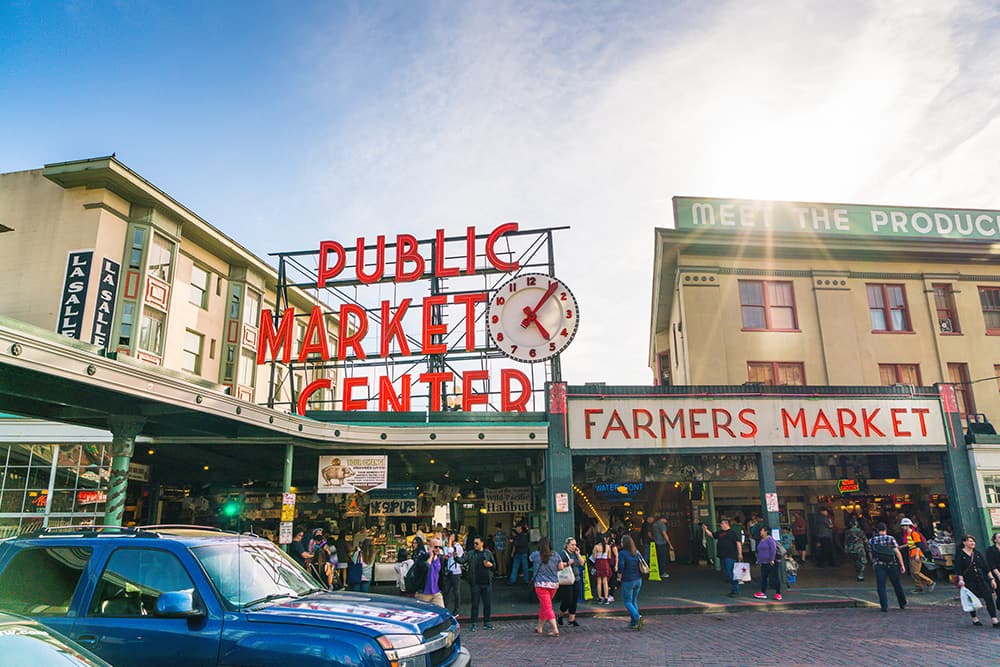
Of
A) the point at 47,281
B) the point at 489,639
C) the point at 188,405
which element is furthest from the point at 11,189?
the point at 489,639

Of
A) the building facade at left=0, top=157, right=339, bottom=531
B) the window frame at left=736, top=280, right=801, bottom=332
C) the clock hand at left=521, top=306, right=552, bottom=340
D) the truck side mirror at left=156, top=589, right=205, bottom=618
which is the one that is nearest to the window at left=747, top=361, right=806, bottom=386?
the window frame at left=736, top=280, right=801, bottom=332

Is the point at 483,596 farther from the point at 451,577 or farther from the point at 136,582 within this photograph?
the point at 136,582

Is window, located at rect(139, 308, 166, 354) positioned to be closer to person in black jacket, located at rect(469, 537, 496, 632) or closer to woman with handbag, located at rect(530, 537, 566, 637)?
person in black jacket, located at rect(469, 537, 496, 632)

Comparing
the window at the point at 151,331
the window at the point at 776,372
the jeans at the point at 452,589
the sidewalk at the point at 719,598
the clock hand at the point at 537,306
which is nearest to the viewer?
the jeans at the point at 452,589

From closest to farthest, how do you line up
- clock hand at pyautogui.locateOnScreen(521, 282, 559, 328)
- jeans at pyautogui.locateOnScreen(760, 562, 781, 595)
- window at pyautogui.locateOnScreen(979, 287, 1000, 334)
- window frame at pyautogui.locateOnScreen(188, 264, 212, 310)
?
jeans at pyautogui.locateOnScreen(760, 562, 781, 595) < clock hand at pyautogui.locateOnScreen(521, 282, 559, 328) < window at pyautogui.locateOnScreen(979, 287, 1000, 334) < window frame at pyautogui.locateOnScreen(188, 264, 212, 310)

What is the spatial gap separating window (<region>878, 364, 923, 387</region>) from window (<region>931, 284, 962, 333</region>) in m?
2.00

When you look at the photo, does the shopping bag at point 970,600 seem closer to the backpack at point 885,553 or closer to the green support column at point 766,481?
the backpack at point 885,553

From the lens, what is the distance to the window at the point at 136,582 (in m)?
5.88

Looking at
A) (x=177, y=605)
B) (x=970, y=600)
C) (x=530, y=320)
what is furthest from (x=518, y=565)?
(x=177, y=605)

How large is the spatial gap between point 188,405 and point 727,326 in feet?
60.8

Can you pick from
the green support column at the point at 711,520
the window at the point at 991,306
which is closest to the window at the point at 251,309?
the green support column at the point at 711,520

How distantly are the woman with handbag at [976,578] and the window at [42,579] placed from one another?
14173 mm

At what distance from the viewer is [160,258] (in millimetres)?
29484

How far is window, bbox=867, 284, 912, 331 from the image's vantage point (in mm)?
25438
